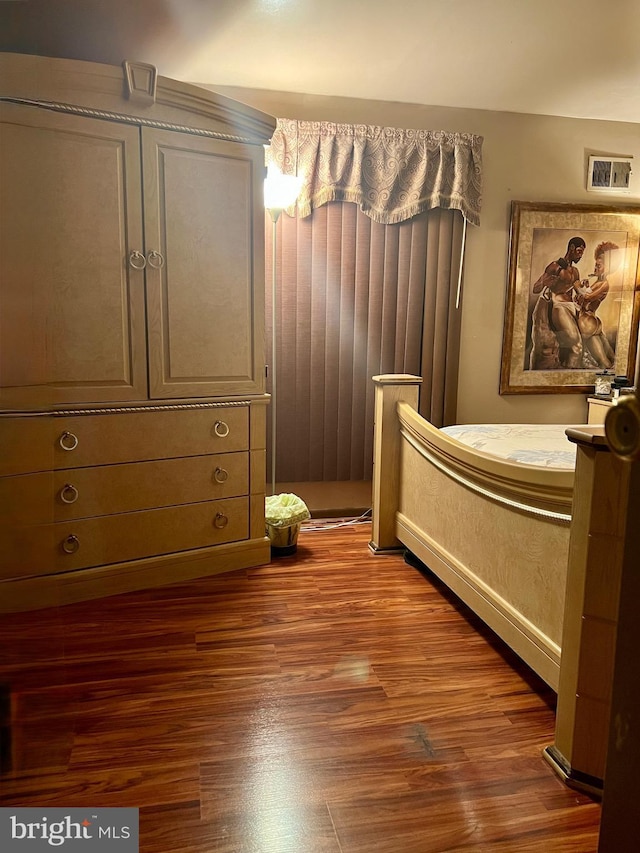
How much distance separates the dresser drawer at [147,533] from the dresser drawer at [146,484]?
4 centimetres

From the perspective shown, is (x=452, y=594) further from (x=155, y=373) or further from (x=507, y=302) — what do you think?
(x=507, y=302)

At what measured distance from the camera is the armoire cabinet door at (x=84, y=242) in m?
2.18

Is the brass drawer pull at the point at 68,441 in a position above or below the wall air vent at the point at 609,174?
below

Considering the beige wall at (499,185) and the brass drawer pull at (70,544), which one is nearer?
the brass drawer pull at (70,544)

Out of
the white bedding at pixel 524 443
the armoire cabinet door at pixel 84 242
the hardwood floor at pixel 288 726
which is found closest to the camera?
the hardwood floor at pixel 288 726

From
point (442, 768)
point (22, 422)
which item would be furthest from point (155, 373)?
point (442, 768)

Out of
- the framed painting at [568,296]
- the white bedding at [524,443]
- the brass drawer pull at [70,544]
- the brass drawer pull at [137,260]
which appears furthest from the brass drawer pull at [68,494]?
the framed painting at [568,296]

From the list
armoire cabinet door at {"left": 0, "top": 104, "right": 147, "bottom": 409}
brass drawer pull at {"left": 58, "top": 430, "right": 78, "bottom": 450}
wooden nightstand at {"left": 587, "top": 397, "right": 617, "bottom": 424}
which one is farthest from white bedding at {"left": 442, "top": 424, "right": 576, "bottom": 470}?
brass drawer pull at {"left": 58, "top": 430, "right": 78, "bottom": 450}

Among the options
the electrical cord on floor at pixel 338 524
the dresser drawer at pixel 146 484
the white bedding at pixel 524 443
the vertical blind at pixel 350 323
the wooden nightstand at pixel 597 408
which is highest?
the vertical blind at pixel 350 323

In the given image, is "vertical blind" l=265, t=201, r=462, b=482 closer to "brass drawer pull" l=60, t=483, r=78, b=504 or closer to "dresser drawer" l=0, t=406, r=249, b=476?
"dresser drawer" l=0, t=406, r=249, b=476

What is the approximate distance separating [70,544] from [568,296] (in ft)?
10.2

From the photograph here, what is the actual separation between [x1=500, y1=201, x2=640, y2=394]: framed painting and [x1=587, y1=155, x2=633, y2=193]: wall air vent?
5.2 inches

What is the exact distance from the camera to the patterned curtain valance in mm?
3295

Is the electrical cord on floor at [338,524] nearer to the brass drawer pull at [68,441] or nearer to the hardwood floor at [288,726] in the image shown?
the hardwood floor at [288,726]
